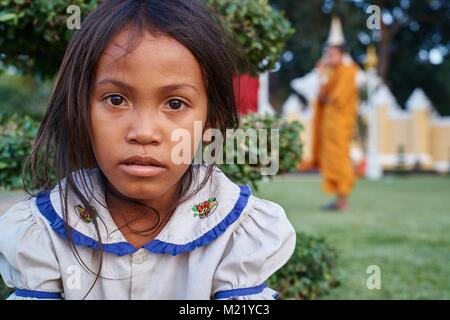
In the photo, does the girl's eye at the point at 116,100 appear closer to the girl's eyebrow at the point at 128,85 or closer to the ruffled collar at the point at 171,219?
the girl's eyebrow at the point at 128,85

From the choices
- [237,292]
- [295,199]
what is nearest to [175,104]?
[237,292]

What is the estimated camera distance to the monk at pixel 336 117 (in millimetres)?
6824

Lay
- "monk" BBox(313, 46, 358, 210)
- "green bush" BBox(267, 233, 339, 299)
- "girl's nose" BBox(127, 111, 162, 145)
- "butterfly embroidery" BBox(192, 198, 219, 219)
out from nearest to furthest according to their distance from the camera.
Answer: "girl's nose" BBox(127, 111, 162, 145)
"butterfly embroidery" BBox(192, 198, 219, 219)
"green bush" BBox(267, 233, 339, 299)
"monk" BBox(313, 46, 358, 210)

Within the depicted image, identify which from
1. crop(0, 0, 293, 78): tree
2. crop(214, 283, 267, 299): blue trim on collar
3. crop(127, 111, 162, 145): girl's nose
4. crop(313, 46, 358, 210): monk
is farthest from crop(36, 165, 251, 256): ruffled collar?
crop(313, 46, 358, 210): monk

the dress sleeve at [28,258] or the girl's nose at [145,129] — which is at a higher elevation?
the girl's nose at [145,129]

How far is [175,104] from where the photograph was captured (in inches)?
55.2

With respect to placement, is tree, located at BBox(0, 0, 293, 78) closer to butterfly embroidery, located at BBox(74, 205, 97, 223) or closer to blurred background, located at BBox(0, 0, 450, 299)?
blurred background, located at BBox(0, 0, 450, 299)

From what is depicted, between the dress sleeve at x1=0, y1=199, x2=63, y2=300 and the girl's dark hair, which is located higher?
the girl's dark hair

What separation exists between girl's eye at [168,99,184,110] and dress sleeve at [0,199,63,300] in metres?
0.44

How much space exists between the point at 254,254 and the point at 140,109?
0.44m

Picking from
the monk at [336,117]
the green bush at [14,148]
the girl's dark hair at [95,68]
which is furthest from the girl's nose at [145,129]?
the monk at [336,117]

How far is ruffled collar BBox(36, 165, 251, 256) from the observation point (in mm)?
1456

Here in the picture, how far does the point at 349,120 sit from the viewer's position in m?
7.10

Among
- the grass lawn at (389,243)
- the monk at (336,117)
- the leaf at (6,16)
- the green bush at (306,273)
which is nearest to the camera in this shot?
the leaf at (6,16)
